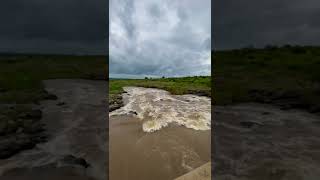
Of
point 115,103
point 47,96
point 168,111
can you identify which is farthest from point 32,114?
point 115,103

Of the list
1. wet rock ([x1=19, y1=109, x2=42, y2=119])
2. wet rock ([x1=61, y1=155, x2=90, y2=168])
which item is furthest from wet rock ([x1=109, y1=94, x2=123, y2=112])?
wet rock ([x1=61, y1=155, x2=90, y2=168])

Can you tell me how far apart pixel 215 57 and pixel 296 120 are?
2.26 m

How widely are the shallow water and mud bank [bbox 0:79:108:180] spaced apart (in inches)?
18.2

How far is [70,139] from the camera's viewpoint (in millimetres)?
5551

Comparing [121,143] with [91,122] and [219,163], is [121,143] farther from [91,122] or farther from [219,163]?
[219,163]

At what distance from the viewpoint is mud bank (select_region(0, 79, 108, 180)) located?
4434mm

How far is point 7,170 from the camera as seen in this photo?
4.36m

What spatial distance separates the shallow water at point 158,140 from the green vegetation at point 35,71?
149 centimetres

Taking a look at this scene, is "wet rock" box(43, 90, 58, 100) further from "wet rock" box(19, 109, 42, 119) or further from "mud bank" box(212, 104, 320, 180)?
"mud bank" box(212, 104, 320, 180)

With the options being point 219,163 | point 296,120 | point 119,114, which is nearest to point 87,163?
point 219,163

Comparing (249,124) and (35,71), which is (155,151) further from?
(35,71)

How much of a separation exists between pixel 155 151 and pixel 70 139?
1.48m

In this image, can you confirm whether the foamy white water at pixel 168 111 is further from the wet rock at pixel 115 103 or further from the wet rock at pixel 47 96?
the wet rock at pixel 47 96

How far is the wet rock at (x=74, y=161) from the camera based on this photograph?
4.73 meters
